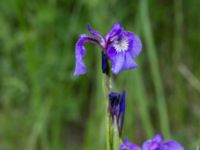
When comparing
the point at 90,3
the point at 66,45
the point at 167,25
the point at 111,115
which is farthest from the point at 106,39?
the point at 167,25

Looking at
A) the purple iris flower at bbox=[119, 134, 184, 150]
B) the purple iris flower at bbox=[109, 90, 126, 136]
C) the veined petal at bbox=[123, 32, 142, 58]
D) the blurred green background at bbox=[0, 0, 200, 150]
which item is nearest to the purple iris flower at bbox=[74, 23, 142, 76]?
the veined petal at bbox=[123, 32, 142, 58]

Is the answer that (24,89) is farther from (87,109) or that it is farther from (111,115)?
(111,115)

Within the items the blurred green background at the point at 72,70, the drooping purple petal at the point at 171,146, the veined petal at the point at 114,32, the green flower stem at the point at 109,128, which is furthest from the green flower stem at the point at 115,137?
the blurred green background at the point at 72,70

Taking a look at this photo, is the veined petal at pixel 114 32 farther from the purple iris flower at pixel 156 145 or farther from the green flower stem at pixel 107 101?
the purple iris flower at pixel 156 145

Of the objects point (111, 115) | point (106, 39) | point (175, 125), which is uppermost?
point (175, 125)

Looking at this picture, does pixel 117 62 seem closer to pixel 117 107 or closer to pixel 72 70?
pixel 117 107

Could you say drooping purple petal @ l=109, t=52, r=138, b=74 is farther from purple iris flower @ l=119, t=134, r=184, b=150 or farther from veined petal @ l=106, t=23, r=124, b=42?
purple iris flower @ l=119, t=134, r=184, b=150

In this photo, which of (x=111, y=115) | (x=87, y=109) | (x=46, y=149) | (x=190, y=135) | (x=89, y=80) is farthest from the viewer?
(x=87, y=109)

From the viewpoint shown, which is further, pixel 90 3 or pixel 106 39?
pixel 90 3
